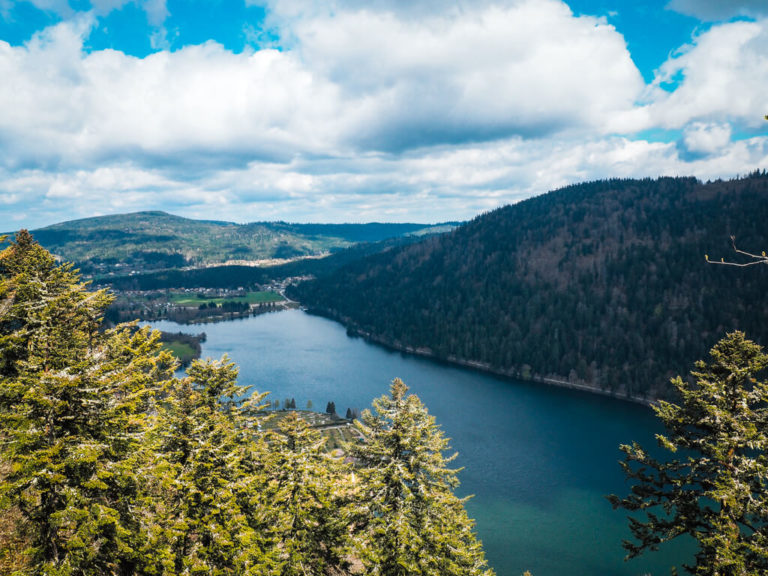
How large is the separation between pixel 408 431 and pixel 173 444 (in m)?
12.6

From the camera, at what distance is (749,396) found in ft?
71.8

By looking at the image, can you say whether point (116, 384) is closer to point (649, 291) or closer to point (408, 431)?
point (408, 431)

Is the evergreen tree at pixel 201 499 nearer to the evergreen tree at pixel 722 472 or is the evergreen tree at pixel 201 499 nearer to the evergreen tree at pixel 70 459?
the evergreen tree at pixel 70 459

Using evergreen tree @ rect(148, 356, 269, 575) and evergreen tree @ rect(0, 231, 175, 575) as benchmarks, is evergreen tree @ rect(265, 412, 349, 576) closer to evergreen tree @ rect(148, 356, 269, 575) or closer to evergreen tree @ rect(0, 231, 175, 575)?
evergreen tree @ rect(148, 356, 269, 575)

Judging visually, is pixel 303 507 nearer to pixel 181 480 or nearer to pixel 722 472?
pixel 181 480

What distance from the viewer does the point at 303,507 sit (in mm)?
24906

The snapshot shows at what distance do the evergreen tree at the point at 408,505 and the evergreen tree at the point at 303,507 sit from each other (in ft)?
7.52

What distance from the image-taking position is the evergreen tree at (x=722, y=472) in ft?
64.8

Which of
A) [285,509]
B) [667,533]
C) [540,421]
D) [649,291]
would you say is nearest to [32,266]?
[285,509]

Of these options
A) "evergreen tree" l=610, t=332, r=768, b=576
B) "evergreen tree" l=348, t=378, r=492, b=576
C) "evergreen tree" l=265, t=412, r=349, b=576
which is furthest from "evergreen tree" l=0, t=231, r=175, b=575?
"evergreen tree" l=610, t=332, r=768, b=576

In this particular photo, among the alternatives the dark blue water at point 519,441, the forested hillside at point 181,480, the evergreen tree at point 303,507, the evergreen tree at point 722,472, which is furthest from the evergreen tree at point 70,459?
the dark blue water at point 519,441

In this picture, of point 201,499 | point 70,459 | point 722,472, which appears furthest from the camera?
point 722,472

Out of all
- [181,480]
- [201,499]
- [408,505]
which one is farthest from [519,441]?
[181,480]

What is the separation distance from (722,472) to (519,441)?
89.5 m
